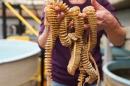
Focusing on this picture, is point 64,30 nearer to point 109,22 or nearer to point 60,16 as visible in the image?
point 60,16

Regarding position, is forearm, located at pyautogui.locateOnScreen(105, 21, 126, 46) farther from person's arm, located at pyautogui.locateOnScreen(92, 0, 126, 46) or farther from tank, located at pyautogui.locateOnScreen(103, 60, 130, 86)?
tank, located at pyautogui.locateOnScreen(103, 60, 130, 86)

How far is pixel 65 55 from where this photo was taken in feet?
2.83

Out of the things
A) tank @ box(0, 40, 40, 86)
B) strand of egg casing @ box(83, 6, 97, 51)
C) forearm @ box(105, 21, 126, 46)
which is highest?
strand of egg casing @ box(83, 6, 97, 51)

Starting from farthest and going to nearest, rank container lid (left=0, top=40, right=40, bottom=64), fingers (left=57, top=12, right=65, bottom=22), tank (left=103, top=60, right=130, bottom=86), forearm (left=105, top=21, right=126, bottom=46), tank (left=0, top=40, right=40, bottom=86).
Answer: container lid (left=0, top=40, right=40, bottom=64) → tank (left=0, top=40, right=40, bottom=86) → tank (left=103, top=60, right=130, bottom=86) → forearm (left=105, top=21, right=126, bottom=46) → fingers (left=57, top=12, right=65, bottom=22)

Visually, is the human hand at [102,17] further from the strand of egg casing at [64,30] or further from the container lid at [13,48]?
the container lid at [13,48]

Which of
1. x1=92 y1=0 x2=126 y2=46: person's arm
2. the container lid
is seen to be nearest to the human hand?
x1=92 y1=0 x2=126 y2=46: person's arm

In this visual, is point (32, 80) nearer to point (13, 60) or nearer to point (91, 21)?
point (13, 60)

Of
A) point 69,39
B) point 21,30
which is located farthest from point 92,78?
point 21,30

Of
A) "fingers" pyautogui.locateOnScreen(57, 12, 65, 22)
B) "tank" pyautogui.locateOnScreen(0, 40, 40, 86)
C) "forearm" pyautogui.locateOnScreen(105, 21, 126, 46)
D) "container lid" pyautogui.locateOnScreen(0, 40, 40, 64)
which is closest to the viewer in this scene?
"fingers" pyautogui.locateOnScreen(57, 12, 65, 22)

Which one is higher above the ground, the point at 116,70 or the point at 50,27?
the point at 50,27

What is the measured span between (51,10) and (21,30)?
6.95 feet

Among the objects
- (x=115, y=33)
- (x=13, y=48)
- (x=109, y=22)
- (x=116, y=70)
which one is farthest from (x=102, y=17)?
(x=13, y=48)

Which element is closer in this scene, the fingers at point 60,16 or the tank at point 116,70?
the fingers at point 60,16

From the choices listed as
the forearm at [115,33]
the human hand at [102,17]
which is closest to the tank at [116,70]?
the forearm at [115,33]
